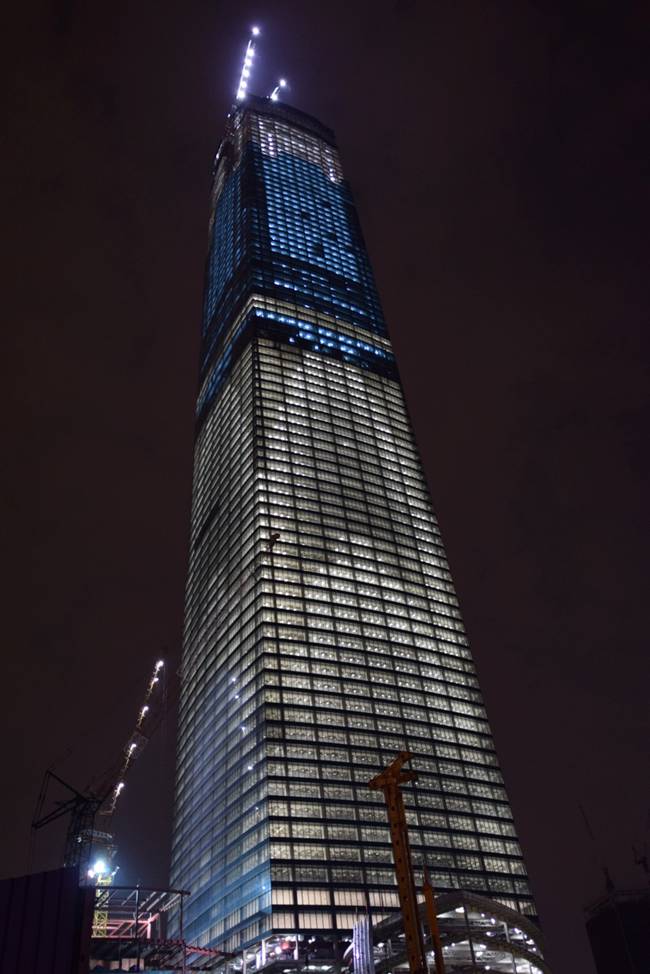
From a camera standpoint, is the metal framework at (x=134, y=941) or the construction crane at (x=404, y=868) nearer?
the construction crane at (x=404, y=868)

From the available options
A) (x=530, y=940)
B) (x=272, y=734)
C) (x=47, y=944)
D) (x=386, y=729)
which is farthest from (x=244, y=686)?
Answer: (x=47, y=944)

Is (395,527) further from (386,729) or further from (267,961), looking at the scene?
(267,961)

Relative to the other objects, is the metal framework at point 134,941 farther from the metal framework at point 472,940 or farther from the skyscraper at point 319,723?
the metal framework at point 472,940

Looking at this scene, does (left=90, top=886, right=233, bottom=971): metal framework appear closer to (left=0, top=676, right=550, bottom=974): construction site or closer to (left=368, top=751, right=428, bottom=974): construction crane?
(left=0, top=676, right=550, bottom=974): construction site

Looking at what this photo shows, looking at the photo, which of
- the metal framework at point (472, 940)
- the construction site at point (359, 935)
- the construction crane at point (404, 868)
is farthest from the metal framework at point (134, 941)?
the construction crane at point (404, 868)

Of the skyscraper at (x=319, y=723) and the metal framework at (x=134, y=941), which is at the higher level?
the skyscraper at (x=319, y=723)

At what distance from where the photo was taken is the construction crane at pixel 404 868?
2943 inches

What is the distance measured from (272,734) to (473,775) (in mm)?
47994

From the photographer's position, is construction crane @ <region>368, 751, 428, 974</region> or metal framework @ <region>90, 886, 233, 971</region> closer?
construction crane @ <region>368, 751, 428, 974</region>

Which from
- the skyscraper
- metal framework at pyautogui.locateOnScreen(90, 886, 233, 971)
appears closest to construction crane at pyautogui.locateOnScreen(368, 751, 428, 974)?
metal framework at pyautogui.locateOnScreen(90, 886, 233, 971)

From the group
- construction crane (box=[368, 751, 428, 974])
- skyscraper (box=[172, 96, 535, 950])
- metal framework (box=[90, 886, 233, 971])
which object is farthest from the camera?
Result: skyscraper (box=[172, 96, 535, 950])

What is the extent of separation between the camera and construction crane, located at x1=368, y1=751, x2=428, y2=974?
2943 inches

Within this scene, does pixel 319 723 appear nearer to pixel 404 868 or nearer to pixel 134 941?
pixel 134 941

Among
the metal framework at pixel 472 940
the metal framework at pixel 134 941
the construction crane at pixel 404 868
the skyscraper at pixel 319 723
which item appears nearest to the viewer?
the construction crane at pixel 404 868
